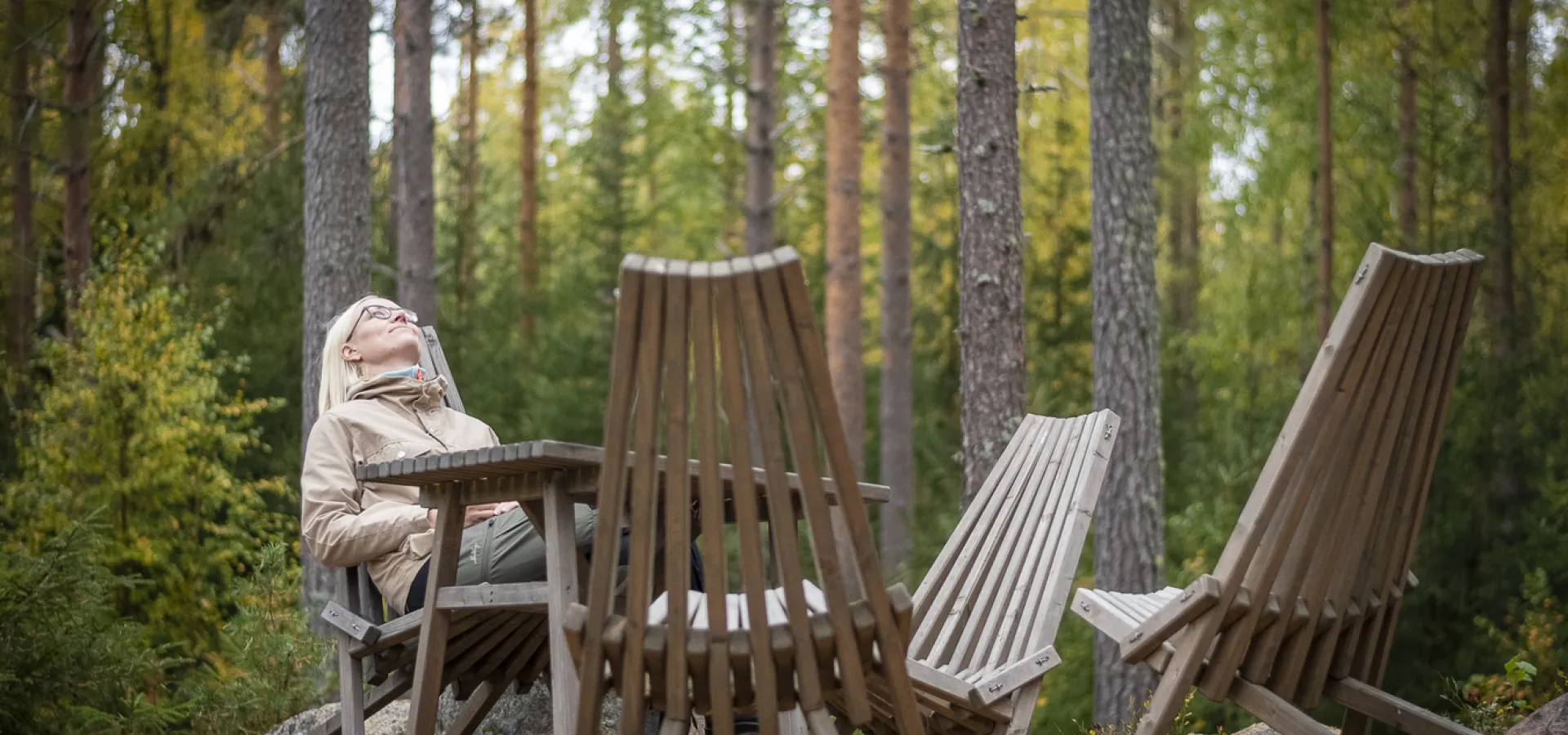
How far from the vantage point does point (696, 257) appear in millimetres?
19359

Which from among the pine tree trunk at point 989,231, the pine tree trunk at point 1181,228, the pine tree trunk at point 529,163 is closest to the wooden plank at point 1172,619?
the pine tree trunk at point 989,231

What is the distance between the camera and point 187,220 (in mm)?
12492

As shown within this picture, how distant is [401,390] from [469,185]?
14.2m

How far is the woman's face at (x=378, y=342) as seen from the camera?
4.09 meters

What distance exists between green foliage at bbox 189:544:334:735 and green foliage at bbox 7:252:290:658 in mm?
3999

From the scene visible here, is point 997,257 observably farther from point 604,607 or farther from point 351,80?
point 604,607

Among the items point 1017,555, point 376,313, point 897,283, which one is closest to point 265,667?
point 376,313

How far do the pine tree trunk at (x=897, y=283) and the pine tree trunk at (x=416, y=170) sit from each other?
4.23 meters

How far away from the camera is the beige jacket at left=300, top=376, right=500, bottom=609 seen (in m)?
3.50

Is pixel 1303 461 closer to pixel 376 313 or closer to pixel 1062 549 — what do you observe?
pixel 1062 549

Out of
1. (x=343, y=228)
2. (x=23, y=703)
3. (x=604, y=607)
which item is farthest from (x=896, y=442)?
(x=604, y=607)

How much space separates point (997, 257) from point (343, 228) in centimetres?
341

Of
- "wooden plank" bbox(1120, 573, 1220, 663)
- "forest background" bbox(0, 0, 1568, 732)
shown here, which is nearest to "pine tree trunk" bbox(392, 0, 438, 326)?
"forest background" bbox(0, 0, 1568, 732)

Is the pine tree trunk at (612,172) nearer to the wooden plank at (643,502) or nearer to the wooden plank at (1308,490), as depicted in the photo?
the wooden plank at (1308,490)
